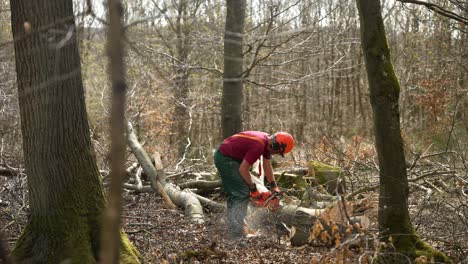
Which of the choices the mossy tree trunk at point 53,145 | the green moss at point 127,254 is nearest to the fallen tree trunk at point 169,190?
the green moss at point 127,254

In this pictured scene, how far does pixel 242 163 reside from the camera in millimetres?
7676

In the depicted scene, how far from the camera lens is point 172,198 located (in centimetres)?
915

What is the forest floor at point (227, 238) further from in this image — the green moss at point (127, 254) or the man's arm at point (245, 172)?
the man's arm at point (245, 172)

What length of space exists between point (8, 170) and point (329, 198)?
16.2ft

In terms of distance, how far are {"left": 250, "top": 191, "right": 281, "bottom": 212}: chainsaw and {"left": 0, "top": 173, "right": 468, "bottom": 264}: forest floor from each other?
0.31 meters

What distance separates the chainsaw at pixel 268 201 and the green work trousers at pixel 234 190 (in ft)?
0.56

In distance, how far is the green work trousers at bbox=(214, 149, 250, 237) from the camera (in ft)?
25.1

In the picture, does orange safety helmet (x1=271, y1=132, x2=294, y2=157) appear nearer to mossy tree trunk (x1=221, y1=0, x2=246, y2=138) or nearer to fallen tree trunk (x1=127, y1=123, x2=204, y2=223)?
fallen tree trunk (x1=127, y1=123, x2=204, y2=223)

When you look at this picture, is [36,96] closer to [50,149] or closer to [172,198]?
[50,149]

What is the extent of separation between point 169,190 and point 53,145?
445 centimetres

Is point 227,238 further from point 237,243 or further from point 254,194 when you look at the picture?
point 254,194

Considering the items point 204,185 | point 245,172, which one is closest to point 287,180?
point 204,185

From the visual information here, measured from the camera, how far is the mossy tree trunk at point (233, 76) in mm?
10469

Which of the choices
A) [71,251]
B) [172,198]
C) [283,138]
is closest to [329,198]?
[283,138]
